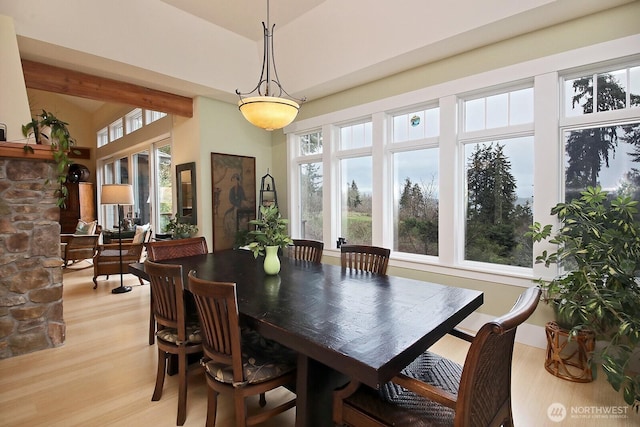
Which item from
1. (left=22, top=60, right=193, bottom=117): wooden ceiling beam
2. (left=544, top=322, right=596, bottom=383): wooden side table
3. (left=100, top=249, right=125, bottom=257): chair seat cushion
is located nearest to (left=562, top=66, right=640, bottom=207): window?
(left=544, top=322, right=596, bottom=383): wooden side table

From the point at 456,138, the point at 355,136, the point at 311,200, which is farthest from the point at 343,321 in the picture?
the point at 311,200

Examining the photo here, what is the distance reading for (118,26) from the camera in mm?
3328

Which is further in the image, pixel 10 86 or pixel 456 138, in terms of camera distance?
pixel 456 138

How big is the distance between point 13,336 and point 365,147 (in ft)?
13.7

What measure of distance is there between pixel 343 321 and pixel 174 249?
2.27 m

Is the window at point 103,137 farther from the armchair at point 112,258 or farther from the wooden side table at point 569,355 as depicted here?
the wooden side table at point 569,355

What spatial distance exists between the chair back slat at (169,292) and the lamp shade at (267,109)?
3.94 ft

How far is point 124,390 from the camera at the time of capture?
234 cm

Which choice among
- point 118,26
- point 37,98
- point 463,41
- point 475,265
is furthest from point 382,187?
point 37,98

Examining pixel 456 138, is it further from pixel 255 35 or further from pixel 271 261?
pixel 255 35

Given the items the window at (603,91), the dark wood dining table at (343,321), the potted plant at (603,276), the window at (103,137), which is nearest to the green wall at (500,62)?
the window at (603,91)

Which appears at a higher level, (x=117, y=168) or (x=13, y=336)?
(x=117, y=168)

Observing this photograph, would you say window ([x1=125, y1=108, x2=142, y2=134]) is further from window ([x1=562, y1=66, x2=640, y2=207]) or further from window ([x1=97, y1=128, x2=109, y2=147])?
window ([x1=562, y1=66, x2=640, y2=207])

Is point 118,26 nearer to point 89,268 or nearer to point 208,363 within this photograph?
point 208,363
